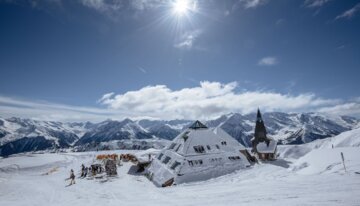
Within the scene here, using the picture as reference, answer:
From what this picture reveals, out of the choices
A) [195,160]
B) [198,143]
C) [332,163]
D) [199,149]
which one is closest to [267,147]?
[198,143]

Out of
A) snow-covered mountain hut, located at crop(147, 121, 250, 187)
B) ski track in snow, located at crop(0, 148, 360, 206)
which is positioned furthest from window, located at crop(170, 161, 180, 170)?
ski track in snow, located at crop(0, 148, 360, 206)

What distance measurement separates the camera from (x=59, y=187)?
31.1 m

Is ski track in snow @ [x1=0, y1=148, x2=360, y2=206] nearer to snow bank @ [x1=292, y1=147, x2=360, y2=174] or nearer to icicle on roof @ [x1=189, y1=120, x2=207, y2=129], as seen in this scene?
snow bank @ [x1=292, y1=147, x2=360, y2=174]

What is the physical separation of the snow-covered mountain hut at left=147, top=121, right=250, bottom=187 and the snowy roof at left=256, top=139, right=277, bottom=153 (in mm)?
21249

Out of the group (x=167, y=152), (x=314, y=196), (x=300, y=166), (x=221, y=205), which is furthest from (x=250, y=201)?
(x=167, y=152)

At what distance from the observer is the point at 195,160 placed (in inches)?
1565

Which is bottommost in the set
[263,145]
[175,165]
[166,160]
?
[175,165]

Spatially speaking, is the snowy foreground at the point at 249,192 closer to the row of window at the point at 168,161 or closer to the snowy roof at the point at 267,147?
the row of window at the point at 168,161

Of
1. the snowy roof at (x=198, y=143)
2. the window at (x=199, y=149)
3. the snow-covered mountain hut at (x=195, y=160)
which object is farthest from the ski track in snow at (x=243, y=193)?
the snowy roof at (x=198, y=143)

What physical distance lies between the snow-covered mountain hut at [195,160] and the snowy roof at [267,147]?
21249 millimetres

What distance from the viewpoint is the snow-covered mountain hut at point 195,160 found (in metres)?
36.5

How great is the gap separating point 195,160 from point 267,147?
106 ft

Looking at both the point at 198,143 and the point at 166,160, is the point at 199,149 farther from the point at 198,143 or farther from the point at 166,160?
the point at 166,160

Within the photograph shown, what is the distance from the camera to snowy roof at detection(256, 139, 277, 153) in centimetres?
6342
